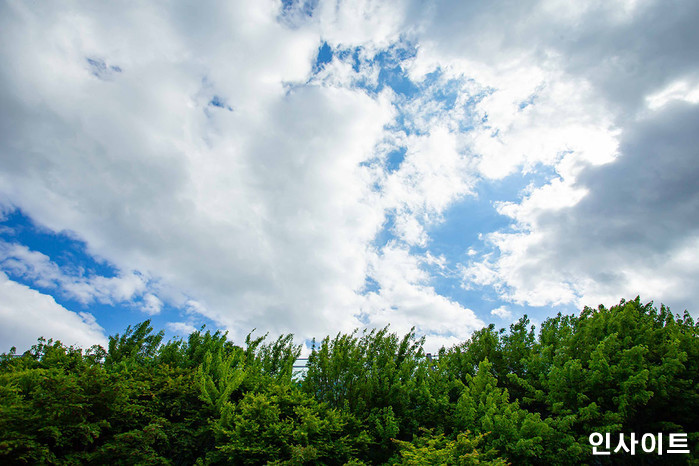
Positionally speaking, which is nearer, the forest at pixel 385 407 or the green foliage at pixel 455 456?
the green foliage at pixel 455 456

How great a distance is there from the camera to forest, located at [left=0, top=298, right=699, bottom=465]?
9664mm

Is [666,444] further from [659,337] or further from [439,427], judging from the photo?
[439,427]

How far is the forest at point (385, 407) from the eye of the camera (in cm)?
966

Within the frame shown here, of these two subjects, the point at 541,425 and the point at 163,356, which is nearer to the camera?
the point at 541,425

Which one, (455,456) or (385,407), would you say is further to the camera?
(385,407)

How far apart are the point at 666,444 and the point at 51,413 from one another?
56.4 ft

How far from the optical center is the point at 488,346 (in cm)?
1499

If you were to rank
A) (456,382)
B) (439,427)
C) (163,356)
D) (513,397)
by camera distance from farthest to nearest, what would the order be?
(163,356) → (513,397) → (456,382) → (439,427)

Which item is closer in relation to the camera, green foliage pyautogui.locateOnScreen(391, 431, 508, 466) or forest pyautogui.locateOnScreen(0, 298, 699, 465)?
green foliage pyautogui.locateOnScreen(391, 431, 508, 466)

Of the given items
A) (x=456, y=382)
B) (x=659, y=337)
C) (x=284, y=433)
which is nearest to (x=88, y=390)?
(x=284, y=433)

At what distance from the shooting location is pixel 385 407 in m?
12.7

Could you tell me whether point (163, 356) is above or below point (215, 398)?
above

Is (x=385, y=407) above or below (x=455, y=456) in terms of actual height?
above

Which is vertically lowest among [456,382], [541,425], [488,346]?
[541,425]
